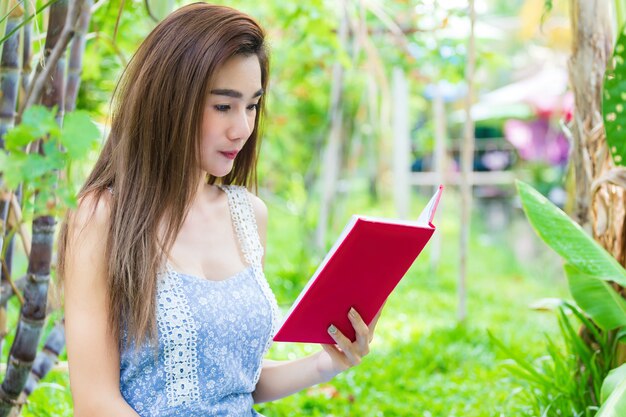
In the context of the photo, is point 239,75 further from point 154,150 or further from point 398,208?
point 398,208

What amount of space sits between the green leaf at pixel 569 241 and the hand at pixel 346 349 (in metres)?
0.66

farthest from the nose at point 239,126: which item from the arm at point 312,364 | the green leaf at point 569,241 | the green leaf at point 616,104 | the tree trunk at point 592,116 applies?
the tree trunk at point 592,116

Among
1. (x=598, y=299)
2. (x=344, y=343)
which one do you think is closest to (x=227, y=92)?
(x=344, y=343)

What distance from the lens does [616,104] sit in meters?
2.07

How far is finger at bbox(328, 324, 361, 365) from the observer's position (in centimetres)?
157

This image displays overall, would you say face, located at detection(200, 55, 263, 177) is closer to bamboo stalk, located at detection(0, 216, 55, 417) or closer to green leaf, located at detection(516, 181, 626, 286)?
bamboo stalk, located at detection(0, 216, 55, 417)

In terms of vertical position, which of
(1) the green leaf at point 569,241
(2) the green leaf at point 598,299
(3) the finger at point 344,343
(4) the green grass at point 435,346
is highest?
(1) the green leaf at point 569,241

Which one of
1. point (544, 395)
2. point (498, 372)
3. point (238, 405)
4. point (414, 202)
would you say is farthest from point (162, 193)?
point (414, 202)

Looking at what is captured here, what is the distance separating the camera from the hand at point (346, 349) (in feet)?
5.14

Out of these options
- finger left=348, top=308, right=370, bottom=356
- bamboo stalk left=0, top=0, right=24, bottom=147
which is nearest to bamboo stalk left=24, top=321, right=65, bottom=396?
bamboo stalk left=0, top=0, right=24, bottom=147

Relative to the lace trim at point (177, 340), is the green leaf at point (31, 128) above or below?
above

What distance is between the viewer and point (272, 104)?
723 centimetres

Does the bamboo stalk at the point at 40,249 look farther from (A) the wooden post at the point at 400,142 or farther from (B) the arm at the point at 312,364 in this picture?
(A) the wooden post at the point at 400,142

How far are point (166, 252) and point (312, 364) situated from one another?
1.39 ft
